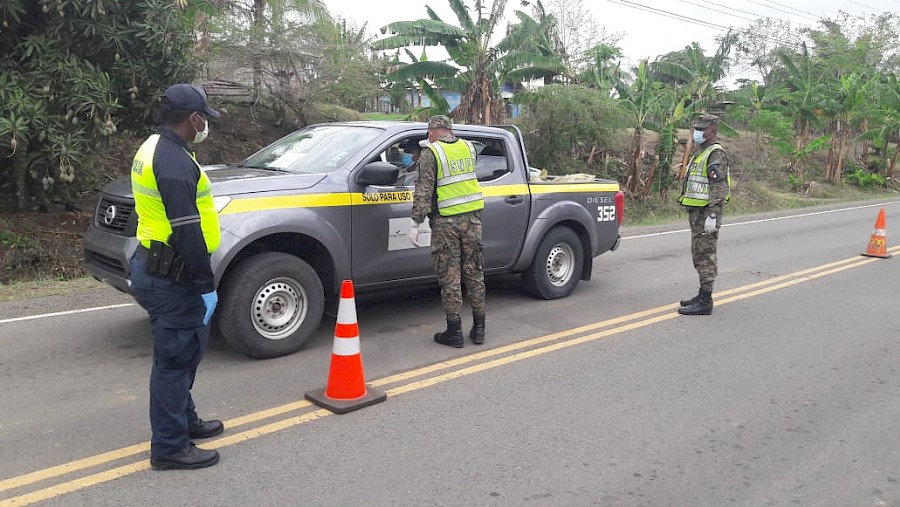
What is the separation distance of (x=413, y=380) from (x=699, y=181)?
405 cm

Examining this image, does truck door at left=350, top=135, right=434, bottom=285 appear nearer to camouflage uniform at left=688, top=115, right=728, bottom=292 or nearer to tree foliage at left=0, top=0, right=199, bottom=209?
camouflage uniform at left=688, top=115, right=728, bottom=292

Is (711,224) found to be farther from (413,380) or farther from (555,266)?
(413,380)

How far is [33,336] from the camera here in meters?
6.01

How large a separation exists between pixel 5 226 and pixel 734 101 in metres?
21.5

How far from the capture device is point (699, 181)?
7539 mm

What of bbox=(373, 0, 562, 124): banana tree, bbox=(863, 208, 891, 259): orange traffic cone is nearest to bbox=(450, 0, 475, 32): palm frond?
bbox=(373, 0, 562, 124): banana tree

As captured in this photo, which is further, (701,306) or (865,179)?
(865,179)

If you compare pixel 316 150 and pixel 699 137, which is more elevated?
pixel 699 137

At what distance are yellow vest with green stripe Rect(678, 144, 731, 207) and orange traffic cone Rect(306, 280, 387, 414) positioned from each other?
4361 millimetres

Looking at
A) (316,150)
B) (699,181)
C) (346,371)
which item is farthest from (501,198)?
(346,371)

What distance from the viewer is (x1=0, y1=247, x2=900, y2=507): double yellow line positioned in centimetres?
358

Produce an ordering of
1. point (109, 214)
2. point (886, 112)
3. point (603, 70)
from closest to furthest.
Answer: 1. point (109, 214)
2. point (603, 70)
3. point (886, 112)

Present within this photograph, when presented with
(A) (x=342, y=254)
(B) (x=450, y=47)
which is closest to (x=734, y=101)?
(B) (x=450, y=47)

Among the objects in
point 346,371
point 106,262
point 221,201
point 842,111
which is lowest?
point 346,371
